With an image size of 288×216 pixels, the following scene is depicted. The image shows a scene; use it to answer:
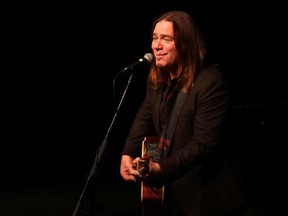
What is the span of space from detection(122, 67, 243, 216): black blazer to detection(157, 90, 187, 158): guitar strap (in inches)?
1.2

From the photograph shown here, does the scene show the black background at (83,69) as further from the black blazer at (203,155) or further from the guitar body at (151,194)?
the black blazer at (203,155)

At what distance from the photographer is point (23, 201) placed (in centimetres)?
452

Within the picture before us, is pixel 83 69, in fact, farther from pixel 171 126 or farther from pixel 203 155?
pixel 203 155

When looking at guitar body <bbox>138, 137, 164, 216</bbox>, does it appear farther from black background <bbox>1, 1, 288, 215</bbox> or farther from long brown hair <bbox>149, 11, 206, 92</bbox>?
black background <bbox>1, 1, 288, 215</bbox>

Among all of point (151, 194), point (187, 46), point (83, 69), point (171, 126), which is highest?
point (187, 46)

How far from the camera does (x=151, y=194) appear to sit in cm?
257

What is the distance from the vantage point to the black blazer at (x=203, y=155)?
214 cm

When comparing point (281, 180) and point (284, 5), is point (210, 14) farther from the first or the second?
point (281, 180)

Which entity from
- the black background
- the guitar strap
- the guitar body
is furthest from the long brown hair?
the black background

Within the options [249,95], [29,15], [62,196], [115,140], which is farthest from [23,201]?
[249,95]

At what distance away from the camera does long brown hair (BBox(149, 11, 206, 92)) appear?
7.69 feet

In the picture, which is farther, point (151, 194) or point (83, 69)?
point (83, 69)

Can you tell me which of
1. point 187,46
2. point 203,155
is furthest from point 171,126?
point 187,46

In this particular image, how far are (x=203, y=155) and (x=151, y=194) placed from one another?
0.58 meters
